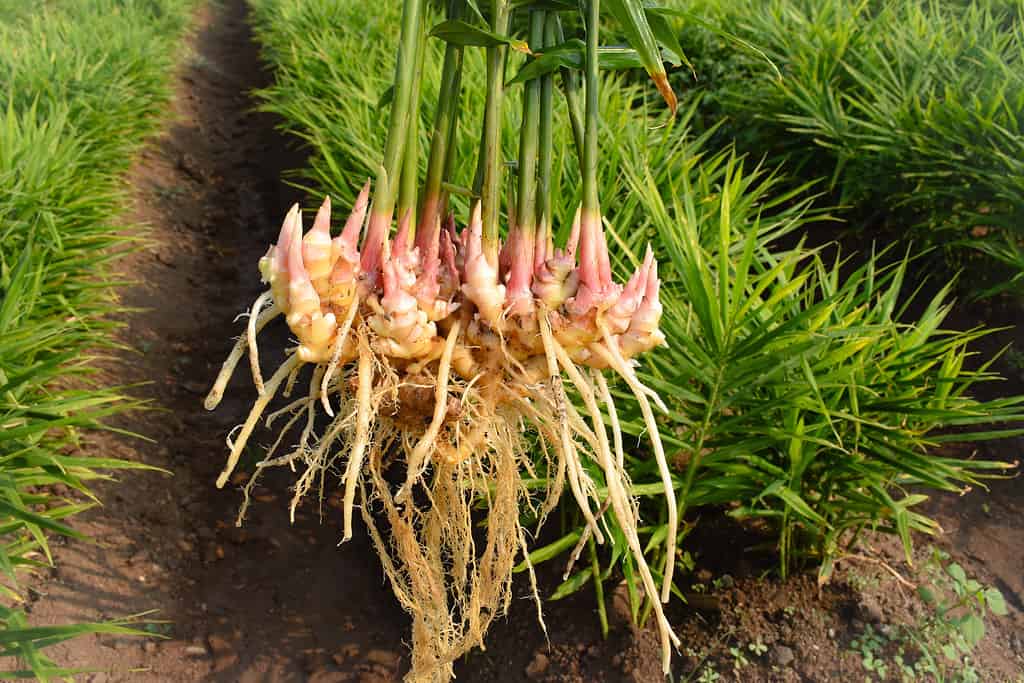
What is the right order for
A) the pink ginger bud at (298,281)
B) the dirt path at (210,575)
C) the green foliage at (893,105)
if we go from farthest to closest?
1. the green foliage at (893,105)
2. the dirt path at (210,575)
3. the pink ginger bud at (298,281)

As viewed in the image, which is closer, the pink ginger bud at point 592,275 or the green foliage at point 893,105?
the pink ginger bud at point 592,275

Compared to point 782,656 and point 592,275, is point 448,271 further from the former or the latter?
point 782,656

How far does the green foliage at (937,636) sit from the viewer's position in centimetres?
157

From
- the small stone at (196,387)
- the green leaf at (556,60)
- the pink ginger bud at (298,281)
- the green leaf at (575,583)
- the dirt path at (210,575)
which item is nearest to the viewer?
the pink ginger bud at (298,281)

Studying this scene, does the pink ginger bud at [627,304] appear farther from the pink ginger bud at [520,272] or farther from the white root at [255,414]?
the white root at [255,414]

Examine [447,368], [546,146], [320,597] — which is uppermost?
[546,146]

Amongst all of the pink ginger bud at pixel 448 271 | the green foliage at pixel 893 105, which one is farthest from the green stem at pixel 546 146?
the green foliage at pixel 893 105

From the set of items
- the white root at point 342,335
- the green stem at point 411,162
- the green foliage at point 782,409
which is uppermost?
the green stem at point 411,162

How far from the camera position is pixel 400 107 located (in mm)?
895

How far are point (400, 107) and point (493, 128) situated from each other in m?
0.12

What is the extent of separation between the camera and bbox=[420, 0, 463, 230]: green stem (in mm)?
961

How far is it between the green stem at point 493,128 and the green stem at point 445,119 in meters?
0.05

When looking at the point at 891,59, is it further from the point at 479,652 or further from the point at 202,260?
the point at 202,260

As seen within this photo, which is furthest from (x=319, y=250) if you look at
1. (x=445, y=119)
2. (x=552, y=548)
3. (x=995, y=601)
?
(x=995, y=601)
